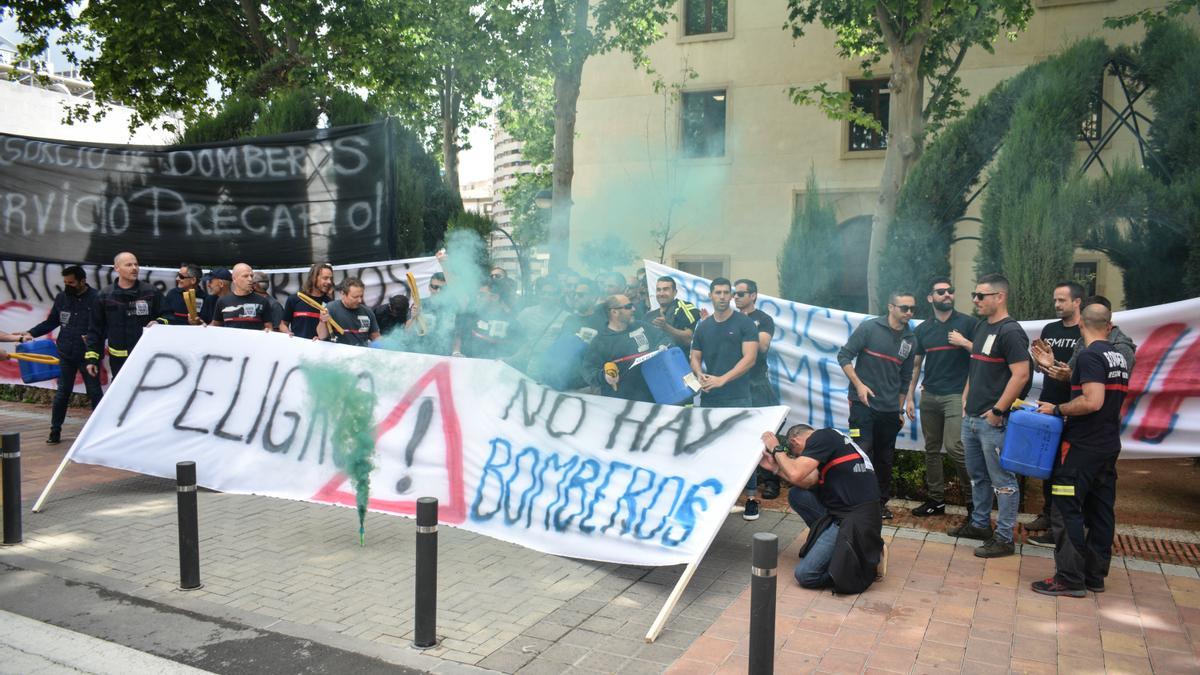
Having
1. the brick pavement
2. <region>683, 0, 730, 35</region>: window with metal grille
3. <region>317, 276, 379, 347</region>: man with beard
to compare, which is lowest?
the brick pavement

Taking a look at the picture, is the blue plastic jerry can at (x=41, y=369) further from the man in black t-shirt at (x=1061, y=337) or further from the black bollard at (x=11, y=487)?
the man in black t-shirt at (x=1061, y=337)

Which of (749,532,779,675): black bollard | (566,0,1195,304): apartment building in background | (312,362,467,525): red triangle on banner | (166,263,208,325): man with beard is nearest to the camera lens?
(749,532,779,675): black bollard

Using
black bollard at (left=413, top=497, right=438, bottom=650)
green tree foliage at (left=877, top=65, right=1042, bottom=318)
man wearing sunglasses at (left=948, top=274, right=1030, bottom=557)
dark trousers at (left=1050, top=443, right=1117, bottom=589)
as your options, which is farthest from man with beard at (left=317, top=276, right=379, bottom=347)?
green tree foliage at (left=877, top=65, right=1042, bottom=318)

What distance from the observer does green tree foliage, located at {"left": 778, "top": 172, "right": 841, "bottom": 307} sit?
49.9 ft

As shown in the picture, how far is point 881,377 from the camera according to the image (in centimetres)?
661

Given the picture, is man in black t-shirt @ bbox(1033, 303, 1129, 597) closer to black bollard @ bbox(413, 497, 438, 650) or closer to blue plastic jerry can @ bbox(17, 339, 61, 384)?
black bollard @ bbox(413, 497, 438, 650)

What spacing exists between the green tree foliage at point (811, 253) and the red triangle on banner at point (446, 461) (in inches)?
395

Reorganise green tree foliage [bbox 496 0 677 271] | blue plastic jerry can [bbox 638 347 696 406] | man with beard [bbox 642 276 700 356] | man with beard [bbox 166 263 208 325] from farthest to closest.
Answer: green tree foliage [bbox 496 0 677 271] → man with beard [bbox 166 263 208 325] → man with beard [bbox 642 276 700 356] → blue plastic jerry can [bbox 638 347 696 406]

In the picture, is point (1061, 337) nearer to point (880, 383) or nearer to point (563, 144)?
point (880, 383)

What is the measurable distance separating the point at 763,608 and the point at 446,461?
315 centimetres

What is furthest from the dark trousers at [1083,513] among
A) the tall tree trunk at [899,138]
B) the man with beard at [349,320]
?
the tall tree trunk at [899,138]

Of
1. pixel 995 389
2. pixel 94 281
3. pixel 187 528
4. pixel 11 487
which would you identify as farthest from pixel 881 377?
pixel 94 281

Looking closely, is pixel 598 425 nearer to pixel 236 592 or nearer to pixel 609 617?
pixel 609 617

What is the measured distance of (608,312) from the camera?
650cm
